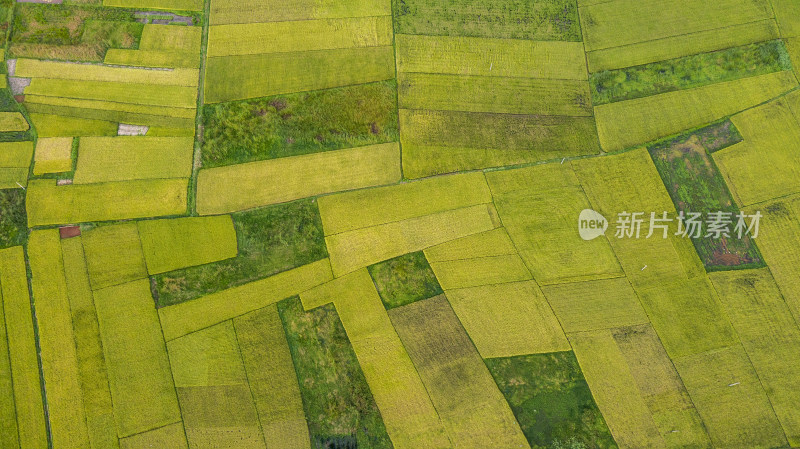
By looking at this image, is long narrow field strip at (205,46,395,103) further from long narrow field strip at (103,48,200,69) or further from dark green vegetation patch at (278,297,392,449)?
dark green vegetation patch at (278,297,392,449)

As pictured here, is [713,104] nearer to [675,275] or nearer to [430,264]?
[675,275]

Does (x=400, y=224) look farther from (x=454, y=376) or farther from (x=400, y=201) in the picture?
(x=454, y=376)

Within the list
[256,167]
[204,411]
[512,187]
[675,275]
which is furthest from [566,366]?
[256,167]

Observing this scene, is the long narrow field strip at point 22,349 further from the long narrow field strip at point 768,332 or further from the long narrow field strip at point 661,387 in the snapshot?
the long narrow field strip at point 768,332

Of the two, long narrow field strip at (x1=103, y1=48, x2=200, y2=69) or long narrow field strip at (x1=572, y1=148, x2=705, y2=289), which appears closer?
long narrow field strip at (x1=572, y1=148, x2=705, y2=289)

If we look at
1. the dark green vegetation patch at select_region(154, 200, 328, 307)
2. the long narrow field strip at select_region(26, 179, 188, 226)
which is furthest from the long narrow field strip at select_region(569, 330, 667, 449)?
the long narrow field strip at select_region(26, 179, 188, 226)

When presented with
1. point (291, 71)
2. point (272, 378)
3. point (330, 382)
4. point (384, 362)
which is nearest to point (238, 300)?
point (272, 378)

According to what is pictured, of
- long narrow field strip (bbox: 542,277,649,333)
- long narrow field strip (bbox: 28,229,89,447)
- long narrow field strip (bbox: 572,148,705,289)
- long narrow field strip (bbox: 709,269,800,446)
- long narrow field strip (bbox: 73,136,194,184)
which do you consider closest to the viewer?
long narrow field strip (bbox: 28,229,89,447)
